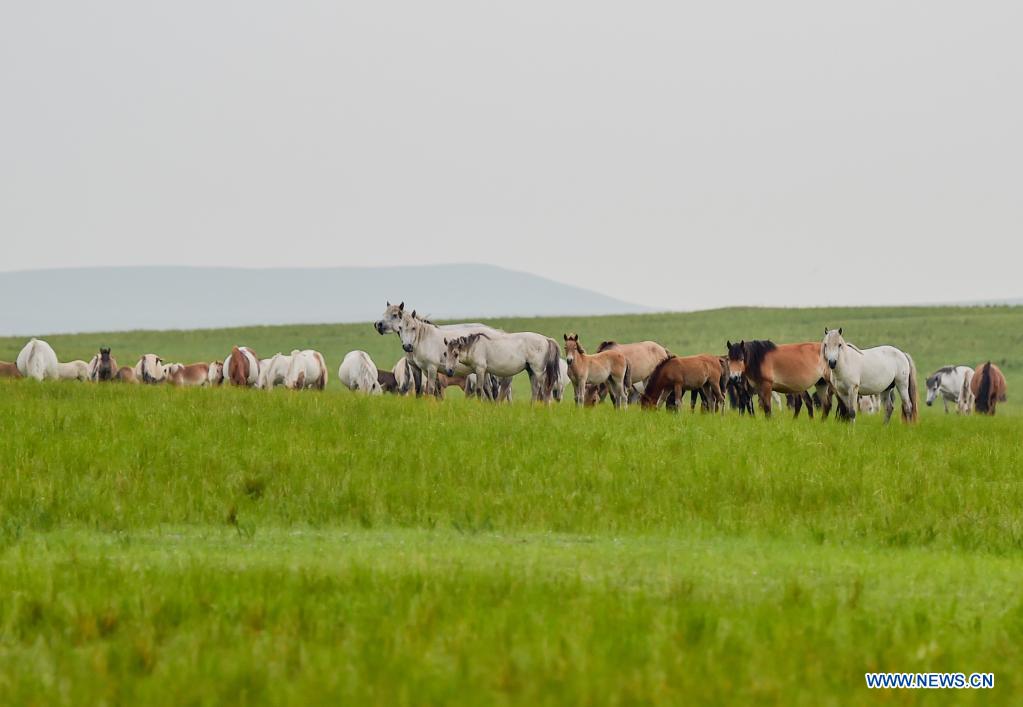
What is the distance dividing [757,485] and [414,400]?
9.79 metres

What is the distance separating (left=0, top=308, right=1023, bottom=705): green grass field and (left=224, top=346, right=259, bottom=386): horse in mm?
15035

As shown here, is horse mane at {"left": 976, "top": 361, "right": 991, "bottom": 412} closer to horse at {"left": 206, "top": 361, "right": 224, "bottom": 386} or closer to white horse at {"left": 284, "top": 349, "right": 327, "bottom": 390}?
white horse at {"left": 284, "top": 349, "right": 327, "bottom": 390}

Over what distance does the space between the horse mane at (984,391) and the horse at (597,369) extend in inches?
746

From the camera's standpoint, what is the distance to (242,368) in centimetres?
4303

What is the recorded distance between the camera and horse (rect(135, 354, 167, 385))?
50.4m

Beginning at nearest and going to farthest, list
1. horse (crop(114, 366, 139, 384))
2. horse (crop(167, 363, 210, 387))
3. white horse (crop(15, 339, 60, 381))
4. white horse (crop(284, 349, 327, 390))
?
white horse (crop(15, 339, 60, 381)) → white horse (crop(284, 349, 327, 390)) → horse (crop(167, 363, 210, 387)) → horse (crop(114, 366, 139, 384))

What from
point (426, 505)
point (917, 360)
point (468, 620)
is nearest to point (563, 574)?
point (468, 620)

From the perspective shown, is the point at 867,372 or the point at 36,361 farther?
the point at 36,361

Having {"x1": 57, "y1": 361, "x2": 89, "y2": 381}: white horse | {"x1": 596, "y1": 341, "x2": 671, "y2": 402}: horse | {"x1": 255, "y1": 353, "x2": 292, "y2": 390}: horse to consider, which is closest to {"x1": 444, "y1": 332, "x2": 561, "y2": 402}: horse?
{"x1": 596, "y1": 341, "x2": 671, "y2": 402}: horse

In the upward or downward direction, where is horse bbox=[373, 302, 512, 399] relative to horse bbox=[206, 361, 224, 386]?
upward

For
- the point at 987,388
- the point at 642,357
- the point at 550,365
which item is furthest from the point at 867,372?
the point at 987,388

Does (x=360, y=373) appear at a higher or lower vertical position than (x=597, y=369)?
lower

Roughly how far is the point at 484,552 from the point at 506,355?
18511mm

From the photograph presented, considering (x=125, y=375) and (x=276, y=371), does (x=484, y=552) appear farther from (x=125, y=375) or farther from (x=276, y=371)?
(x=125, y=375)
